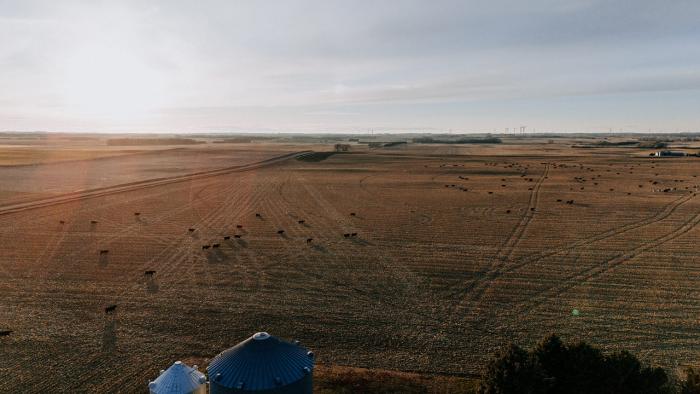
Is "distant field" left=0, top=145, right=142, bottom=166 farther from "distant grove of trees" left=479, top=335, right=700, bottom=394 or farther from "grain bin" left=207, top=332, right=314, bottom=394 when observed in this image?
"distant grove of trees" left=479, top=335, right=700, bottom=394

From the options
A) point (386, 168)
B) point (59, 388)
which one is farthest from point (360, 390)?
point (386, 168)

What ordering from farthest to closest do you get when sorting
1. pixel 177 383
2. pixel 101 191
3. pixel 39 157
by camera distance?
pixel 39 157, pixel 101 191, pixel 177 383

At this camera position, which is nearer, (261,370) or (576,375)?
(261,370)

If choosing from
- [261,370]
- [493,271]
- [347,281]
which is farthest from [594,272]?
[261,370]

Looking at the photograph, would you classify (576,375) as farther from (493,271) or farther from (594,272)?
(594,272)

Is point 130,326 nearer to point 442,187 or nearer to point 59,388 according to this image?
point 59,388
